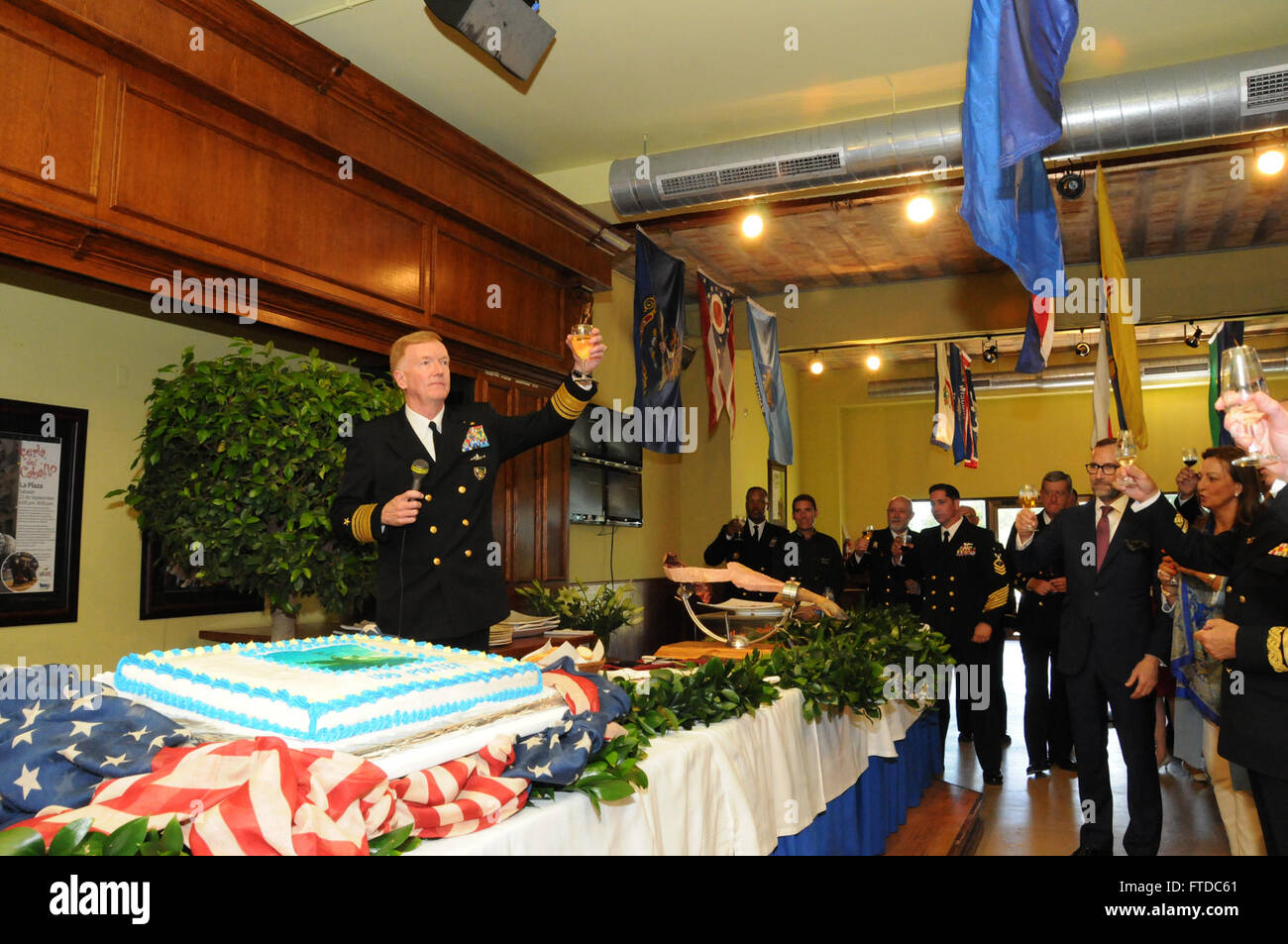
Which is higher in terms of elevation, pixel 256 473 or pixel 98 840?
pixel 256 473

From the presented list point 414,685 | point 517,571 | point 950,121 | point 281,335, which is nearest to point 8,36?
point 281,335

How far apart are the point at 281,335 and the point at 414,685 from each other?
357 cm

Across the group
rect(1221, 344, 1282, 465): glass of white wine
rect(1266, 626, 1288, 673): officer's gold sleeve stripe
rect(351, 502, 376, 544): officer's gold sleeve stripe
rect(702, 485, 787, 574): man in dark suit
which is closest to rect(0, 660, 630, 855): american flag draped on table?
rect(351, 502, 376, 544): officer's gold sleeve stripe

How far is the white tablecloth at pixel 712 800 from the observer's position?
4.26ft

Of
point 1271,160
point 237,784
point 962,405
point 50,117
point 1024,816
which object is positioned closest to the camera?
point 237,784

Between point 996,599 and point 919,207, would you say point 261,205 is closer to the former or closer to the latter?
point 919,207

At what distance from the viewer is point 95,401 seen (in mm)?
3822

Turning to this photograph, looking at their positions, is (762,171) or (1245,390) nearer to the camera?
(1245,390)

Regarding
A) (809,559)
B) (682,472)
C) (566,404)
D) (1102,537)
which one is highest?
(682,472)

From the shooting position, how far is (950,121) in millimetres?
4914

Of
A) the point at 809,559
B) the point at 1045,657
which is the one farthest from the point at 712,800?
the point at 809,559

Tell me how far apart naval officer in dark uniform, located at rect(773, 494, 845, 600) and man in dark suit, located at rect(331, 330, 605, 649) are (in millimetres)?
4738

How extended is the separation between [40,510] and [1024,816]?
4625mm
